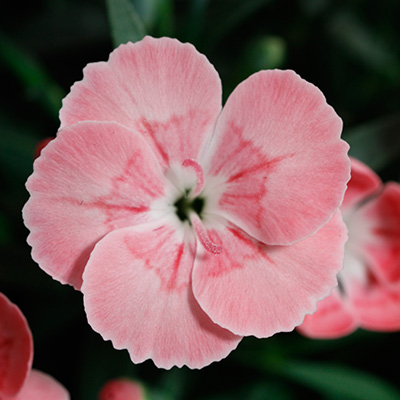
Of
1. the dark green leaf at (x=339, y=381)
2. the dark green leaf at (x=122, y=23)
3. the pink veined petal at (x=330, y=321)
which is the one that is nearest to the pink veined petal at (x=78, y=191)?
the dark green leaf at (x=122, y=23)

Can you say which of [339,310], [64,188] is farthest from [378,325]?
[64,188]

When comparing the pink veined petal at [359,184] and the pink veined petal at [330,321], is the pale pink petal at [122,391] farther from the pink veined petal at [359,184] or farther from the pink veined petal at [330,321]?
the pink veined petal at [359,184]

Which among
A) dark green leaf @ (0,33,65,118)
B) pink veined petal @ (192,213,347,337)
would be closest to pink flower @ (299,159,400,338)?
pink veined petal @ (192,213,347,337)

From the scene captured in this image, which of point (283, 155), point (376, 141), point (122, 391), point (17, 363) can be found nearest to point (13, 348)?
point (17, 363)

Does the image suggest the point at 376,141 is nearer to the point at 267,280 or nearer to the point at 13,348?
the point at 267,280

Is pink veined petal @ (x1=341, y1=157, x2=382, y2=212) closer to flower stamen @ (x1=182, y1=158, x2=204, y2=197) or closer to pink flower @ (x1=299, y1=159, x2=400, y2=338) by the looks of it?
pink flower @ (x1=299, y1=159, x2=400, y2=338)
